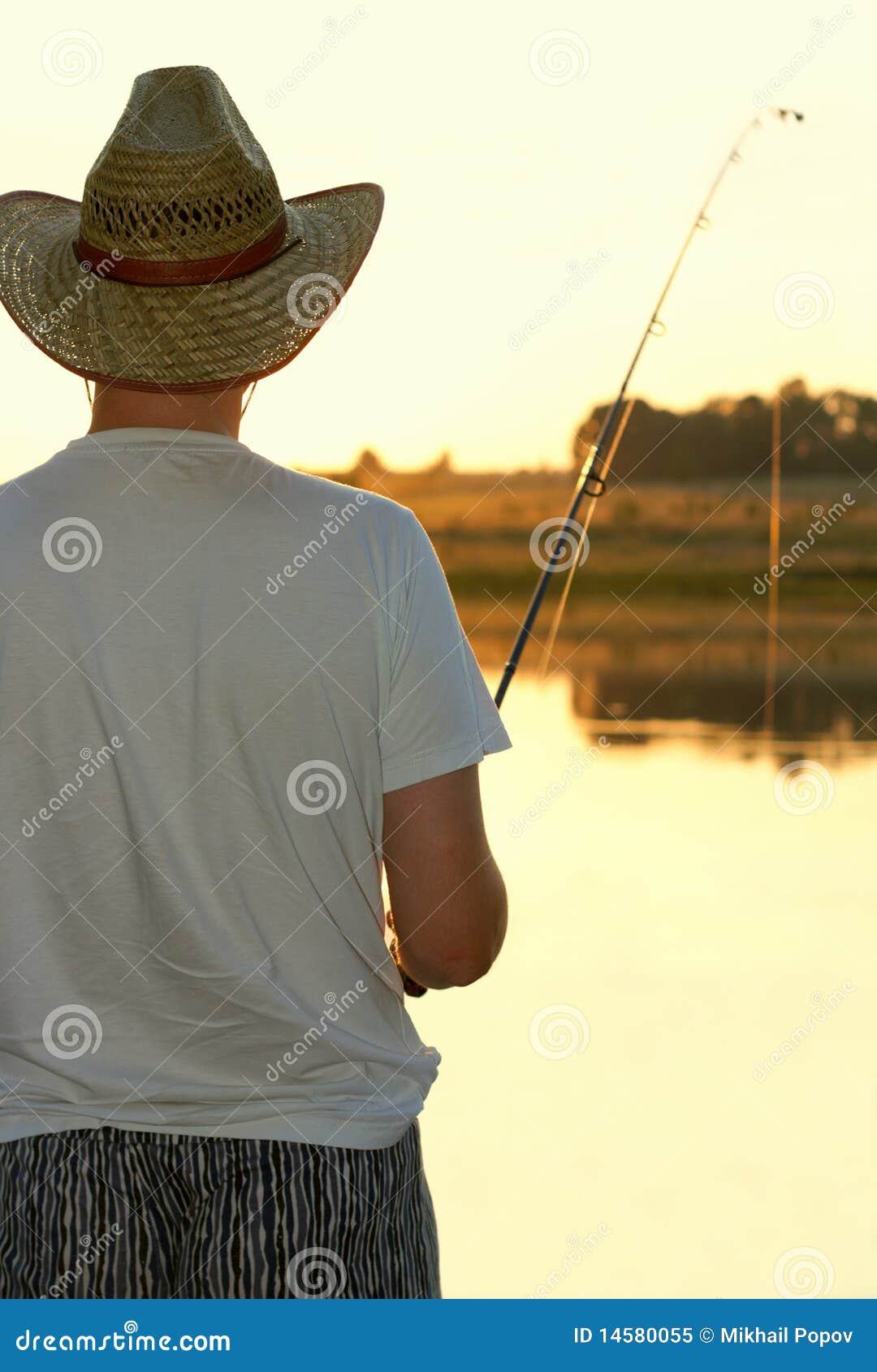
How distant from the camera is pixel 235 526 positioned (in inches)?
45.4

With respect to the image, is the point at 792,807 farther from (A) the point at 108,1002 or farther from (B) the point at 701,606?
(B) the point at 701,606

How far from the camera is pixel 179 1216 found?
118 centimetres

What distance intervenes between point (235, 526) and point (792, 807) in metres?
6.73
